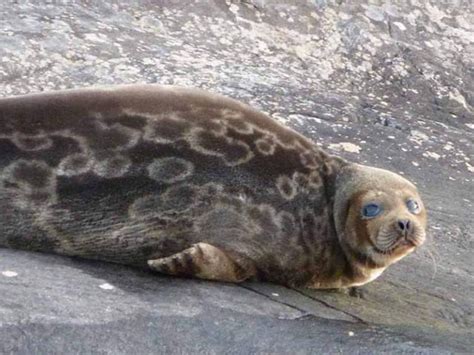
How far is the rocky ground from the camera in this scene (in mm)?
3914

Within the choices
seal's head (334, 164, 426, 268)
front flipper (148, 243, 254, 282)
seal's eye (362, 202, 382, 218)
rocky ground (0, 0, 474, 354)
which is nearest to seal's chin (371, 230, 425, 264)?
seal's head (334, 164, 426, 268)

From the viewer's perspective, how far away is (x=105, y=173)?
472 centimetres

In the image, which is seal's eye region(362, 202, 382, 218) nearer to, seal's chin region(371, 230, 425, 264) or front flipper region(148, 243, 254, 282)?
seal's chin region(371, 230, 425, 264)

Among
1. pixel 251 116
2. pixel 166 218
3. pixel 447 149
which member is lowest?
pixel 447 149

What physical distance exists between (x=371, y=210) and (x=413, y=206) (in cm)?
21

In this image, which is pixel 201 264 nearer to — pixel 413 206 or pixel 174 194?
pixel 174 194

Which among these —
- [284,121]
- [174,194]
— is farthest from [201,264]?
[284,121]

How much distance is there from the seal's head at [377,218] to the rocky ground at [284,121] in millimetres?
224

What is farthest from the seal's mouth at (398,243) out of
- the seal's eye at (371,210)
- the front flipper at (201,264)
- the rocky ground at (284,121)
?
the front flipper at (201,264)

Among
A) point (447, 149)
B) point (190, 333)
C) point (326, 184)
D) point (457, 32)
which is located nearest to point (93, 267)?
point (190, 333)

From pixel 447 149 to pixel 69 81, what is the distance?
2646 millimetres

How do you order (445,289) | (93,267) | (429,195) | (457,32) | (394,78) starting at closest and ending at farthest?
(93,267) < (445,289) < (429,195) < (394,78) < (457,32)

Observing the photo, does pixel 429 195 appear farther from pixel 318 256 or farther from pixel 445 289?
pixel 318 256

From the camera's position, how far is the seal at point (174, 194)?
4.68 metres
